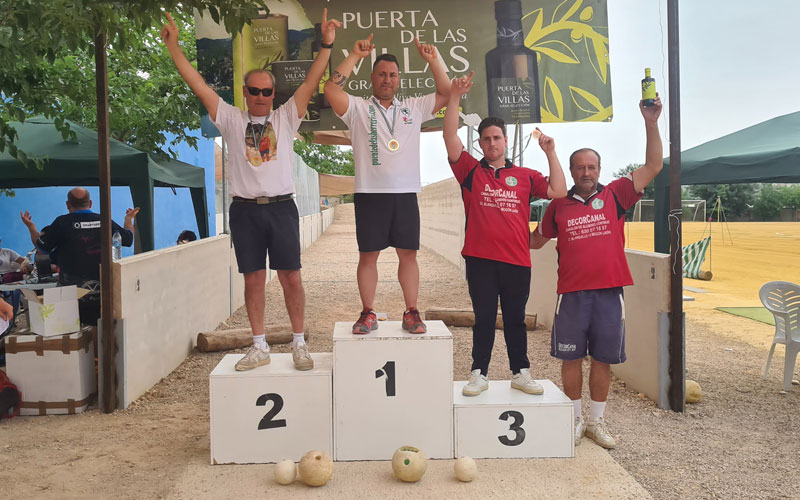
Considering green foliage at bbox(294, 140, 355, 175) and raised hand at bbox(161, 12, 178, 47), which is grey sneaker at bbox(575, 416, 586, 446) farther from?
green foliage at bbox(294, 140, 355, 175)

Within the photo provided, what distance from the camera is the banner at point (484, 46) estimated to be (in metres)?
6.45

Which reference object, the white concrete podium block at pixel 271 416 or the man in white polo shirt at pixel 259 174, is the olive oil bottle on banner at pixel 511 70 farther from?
the white concrete podium block at pixel 271 416

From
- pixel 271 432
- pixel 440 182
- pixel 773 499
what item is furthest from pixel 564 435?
pixel 440 182

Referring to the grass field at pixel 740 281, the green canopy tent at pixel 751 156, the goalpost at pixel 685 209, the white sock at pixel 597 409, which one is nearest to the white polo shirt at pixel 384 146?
the white sock at pixel 597 409

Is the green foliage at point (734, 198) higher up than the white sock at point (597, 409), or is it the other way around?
the green foliage at point (734, 198)

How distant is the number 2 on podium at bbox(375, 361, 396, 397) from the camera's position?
3.50 meters

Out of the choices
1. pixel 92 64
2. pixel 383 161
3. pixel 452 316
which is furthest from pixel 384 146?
pixel 92 64

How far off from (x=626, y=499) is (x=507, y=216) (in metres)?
1.53

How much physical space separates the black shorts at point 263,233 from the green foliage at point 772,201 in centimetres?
5802

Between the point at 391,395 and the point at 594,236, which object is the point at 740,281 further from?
the point at 391,395

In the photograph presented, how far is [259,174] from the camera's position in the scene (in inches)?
144

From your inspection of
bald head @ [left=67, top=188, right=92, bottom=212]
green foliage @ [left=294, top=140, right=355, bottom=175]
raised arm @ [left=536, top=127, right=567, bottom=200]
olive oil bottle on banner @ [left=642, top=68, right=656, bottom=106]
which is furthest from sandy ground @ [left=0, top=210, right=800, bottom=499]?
green foliage @ [left=294, top=140, right=355, bottom=175]

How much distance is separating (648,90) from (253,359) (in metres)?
2.66

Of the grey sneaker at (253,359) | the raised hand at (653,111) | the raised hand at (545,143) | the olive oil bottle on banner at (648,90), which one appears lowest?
the grey sneaker at (253,359)
